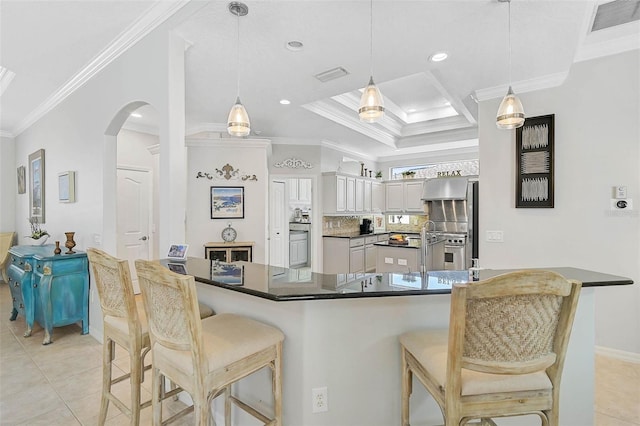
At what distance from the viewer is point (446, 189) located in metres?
6.04

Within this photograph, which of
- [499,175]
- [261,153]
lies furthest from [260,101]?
[499,175]

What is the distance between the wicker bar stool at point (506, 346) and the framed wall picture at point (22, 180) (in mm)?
6561

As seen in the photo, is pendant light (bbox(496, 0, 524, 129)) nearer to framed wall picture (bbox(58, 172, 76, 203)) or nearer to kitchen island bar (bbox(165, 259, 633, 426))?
kitchen island bar (bbox(165, 259, 633, 426))

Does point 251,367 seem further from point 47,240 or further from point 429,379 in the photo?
point 47,240

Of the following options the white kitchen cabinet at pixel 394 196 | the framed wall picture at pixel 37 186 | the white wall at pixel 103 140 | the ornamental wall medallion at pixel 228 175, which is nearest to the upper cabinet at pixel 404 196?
the white kitchen cabinet at pixel 394 196

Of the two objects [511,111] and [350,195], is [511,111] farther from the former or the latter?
[350,195]


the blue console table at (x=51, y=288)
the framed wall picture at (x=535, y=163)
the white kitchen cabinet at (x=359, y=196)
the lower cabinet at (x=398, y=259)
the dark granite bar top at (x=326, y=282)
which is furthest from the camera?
the white kitchen cabinet at (x=359, y=196)

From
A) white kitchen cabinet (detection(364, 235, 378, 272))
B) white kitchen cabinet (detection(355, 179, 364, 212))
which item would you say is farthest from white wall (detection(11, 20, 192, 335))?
white kitchen cabinet (detection(364, 235, 378, 272))

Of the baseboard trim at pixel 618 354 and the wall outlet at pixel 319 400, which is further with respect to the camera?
the baseboard trim at pixel 618 354

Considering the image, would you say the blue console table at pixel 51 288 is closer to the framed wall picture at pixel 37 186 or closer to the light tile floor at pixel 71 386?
the light tile floor at pixel 71 386

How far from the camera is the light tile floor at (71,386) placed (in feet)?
6.96

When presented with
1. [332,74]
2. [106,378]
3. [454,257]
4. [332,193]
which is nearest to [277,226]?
[332,193]

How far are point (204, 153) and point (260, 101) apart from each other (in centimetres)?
143

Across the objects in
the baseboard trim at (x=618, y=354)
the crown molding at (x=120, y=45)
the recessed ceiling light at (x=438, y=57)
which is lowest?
the baseboard trim at (x=618, y=354)
